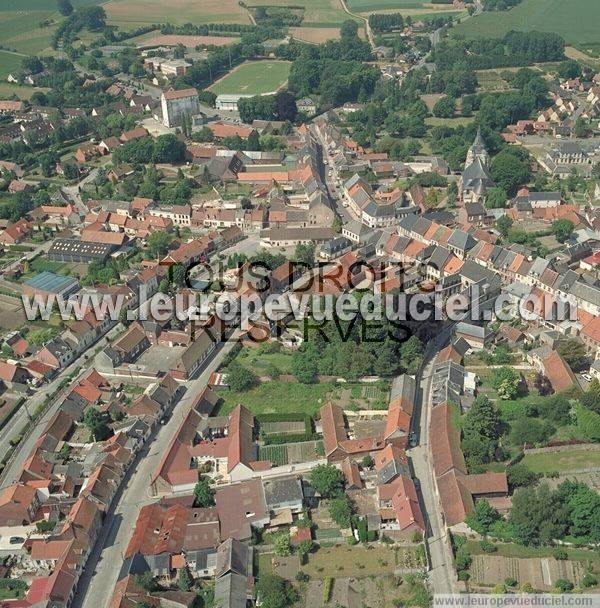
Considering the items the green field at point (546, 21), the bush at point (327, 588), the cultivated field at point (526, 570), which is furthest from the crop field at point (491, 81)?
the bush at point (327, 588)

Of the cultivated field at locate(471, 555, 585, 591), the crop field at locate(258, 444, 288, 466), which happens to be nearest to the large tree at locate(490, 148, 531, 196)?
the crop field at locate(258, 444, 288, 466)

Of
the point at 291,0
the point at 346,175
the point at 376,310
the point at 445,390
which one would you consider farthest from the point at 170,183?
the point at 291,0

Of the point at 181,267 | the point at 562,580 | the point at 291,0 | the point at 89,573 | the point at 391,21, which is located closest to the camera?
the point at 562,580

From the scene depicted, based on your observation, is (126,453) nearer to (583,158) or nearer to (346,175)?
(346,175)

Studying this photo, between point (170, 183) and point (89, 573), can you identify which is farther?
point (170, 183)

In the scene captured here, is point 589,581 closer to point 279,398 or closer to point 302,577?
point 302,577

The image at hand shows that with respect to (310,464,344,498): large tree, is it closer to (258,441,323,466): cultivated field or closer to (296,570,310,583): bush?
(258,441,323,466): cultivated field
